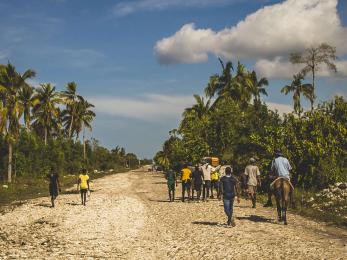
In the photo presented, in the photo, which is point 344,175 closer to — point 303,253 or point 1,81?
point 303,253

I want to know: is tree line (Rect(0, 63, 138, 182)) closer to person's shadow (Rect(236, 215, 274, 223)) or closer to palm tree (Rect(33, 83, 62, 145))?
palm tree (Rect(33, 83, 62, 145))

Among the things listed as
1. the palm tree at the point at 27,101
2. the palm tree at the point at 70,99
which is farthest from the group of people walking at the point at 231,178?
the palm tree at the point at 70,99

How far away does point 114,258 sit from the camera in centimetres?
1161

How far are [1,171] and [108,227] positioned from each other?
37127 millimetres

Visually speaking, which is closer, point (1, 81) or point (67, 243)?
point (67, 243)

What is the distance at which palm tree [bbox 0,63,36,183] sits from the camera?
47125 mm

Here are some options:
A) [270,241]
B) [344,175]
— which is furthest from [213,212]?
[344,175]

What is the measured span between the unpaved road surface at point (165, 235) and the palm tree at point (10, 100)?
86.2 feet

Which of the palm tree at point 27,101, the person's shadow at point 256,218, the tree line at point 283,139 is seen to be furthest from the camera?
the palm tree at point 27,101

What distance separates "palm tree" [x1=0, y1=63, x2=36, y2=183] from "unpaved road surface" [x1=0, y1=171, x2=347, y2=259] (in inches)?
1034

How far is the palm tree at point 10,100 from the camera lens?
4712 centimetres

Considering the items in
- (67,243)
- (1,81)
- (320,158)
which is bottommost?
(67,243)

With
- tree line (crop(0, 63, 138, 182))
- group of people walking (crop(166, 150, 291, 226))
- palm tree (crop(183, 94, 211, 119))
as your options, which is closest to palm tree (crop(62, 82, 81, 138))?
tree line (crop(0, 63, 138, 182))

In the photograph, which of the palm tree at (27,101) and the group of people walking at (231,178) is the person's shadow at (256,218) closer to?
the group of people walking at (231,178)
